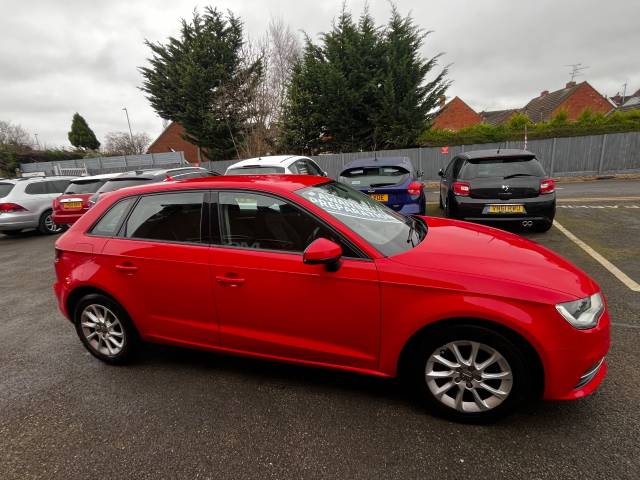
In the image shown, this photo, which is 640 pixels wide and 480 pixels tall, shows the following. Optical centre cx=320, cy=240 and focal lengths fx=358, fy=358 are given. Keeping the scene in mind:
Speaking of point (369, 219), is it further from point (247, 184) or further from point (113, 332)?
point (113, 332)

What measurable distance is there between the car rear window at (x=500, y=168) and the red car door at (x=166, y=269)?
4943mm

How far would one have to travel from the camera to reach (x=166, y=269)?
268 centimetres

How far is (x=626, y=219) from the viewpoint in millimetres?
6941

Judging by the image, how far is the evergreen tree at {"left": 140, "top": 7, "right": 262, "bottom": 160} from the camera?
68.5 feet

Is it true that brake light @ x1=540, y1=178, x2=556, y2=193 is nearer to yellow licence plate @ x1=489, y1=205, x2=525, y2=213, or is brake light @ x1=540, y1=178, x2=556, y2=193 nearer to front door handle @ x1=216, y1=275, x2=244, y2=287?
yellow licence plate @ x1=489, y1=205, x2=525, y2=213

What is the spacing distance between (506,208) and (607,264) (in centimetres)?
157

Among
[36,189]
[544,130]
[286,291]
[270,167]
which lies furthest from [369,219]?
[544,130]

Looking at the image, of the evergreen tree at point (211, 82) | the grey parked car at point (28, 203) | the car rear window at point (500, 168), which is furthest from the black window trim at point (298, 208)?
the evergreen tree at point (211, 82)

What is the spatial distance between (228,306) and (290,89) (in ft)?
61.3

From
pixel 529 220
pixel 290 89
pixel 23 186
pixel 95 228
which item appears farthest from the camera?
pixel 290 89

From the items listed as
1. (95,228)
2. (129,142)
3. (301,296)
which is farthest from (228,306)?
(129,142)

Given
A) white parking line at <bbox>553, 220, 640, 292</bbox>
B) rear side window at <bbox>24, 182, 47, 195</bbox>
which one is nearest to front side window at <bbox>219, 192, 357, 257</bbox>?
white parking line at <bbox>553, 220, 640, 292</bbox>

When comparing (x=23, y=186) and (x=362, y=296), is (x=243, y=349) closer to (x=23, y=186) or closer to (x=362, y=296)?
(x=362, y=296)

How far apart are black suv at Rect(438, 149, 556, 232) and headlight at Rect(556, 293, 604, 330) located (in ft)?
13.2
